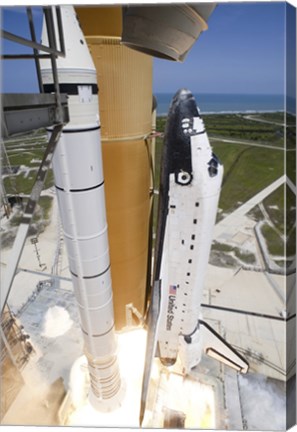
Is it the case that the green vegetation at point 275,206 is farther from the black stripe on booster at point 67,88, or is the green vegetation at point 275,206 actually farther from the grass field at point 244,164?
the black stripe on booster at point 67,88

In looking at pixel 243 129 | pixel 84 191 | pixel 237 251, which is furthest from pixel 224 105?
pixel 84 191

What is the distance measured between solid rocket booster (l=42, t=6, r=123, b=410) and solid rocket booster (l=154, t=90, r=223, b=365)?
0.79 m

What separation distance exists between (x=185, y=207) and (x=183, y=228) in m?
0.29

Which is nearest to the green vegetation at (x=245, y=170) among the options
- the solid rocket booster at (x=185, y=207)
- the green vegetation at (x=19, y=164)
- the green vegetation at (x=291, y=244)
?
the green vegetation at (x=291, y=244)

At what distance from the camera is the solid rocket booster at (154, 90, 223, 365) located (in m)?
2.83

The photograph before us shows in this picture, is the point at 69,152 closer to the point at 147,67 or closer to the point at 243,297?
the point at 147,67

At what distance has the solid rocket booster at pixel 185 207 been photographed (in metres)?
2.83

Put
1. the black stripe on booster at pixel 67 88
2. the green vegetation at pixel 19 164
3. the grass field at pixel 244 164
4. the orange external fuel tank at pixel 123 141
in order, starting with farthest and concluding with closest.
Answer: the grass field at pixel 244 164 < the green vegetation at pixel 19 164 < the orange external fuel tank at pixel 123 141 < the black stripe on booster at pixel 67 88

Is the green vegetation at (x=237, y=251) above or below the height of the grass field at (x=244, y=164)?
below

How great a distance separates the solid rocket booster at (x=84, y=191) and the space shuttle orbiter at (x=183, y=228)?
0.75 metres

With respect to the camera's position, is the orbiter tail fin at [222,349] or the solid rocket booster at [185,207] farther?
the orbiter tail fin at [222,349]

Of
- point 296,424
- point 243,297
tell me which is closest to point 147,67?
point 296,424

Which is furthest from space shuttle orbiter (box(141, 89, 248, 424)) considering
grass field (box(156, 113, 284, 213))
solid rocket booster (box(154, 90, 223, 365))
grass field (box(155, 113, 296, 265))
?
grass field (box(156, 113, 284, 213))

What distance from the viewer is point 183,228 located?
10.5 ft
